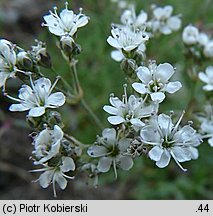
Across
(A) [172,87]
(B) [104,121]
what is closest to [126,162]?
(A) [172,87]

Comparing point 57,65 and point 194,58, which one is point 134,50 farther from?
point 57,65

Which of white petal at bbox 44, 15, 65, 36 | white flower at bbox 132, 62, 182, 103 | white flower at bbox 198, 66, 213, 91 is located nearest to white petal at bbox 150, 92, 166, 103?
white flower at bbox 132, 62, 182, 103

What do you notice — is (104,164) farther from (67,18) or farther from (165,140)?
(67,18)

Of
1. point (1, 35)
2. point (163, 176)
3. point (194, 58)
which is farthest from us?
point (1, 35)

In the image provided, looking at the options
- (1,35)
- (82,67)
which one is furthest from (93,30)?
(1,35)

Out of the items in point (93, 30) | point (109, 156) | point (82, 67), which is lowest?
point (109, 156)
